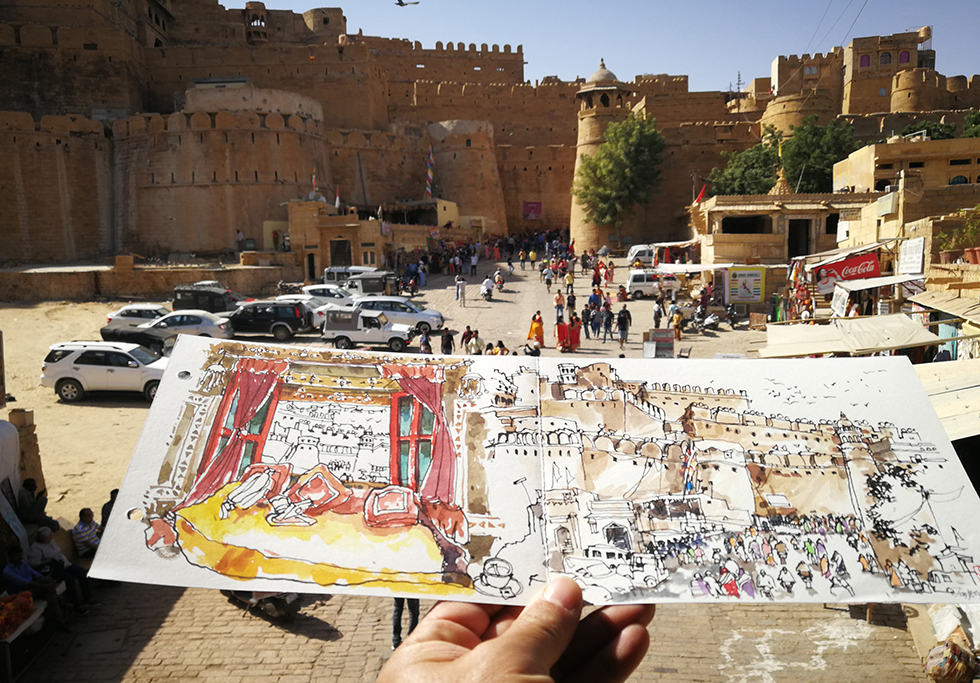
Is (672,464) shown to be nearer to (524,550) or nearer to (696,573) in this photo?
(696,573)

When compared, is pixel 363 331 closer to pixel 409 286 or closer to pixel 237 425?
pixel 409 286

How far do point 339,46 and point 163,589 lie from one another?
40.3 m

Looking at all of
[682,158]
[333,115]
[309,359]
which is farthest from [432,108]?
[309,359]

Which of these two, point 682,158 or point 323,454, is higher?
point 682,158

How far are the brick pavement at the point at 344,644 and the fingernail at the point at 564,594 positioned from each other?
4.26 m

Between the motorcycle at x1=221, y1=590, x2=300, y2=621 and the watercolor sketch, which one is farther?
the motorcycle at x1=221, y1=590, x2=300, y2=621

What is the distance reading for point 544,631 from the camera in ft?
6.49

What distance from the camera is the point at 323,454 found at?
9.20 feet

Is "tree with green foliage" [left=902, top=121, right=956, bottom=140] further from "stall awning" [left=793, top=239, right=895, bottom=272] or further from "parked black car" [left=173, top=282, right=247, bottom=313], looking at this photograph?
"parked black car" [left=173, top=282, right=247, bottom=313]

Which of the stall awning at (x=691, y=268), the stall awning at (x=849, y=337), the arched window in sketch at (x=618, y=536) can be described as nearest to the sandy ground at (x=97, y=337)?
the stall awning at (x=691, y=268)

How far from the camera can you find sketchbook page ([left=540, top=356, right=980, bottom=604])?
8.25ft

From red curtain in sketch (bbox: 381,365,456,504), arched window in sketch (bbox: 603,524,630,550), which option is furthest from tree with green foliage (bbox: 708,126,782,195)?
arched window in sketch (bbox: 603,524,630,550)

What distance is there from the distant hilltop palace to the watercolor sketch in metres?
33.1

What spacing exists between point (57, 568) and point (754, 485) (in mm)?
6790
